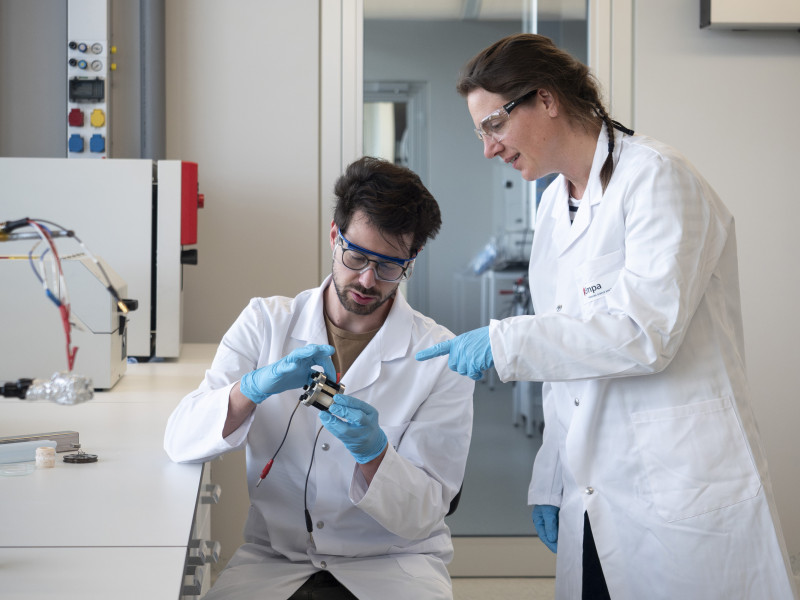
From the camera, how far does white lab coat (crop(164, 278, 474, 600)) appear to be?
62.0 inches

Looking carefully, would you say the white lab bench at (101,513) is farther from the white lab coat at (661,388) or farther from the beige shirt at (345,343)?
the white lab coat at (661,388)

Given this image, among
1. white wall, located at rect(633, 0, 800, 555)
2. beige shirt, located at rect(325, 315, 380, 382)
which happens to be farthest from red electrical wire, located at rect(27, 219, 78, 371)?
white wall, located at rect(633, 0, 800, 555)

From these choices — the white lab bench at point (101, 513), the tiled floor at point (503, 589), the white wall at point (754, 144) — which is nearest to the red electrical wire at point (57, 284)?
the white lab bench at point (101, 513)

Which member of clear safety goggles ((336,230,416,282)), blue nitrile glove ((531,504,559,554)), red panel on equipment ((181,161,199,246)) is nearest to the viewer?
clear safety goggles ((336,230,416,282))

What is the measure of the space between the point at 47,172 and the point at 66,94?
22.5 inches

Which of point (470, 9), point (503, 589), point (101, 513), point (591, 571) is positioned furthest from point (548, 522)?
point (470, 9)

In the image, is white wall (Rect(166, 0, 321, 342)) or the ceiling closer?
white wall (Rect(166, 0, 321, 342))

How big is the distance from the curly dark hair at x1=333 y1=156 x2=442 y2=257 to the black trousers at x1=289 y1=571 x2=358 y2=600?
0.68m

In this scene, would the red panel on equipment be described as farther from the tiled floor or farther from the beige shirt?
the tiled floor

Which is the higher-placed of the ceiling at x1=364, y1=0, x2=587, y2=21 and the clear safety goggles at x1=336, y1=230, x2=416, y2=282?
the ceiling at x1=364, y1=0, x2=587, y2=21

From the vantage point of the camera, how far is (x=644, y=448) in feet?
5.18

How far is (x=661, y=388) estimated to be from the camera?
157 centimetres

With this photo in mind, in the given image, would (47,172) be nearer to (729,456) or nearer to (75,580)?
(75,580)

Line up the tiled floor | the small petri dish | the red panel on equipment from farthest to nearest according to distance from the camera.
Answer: the tiled floor → the red panel on equipment → the small petri dish
